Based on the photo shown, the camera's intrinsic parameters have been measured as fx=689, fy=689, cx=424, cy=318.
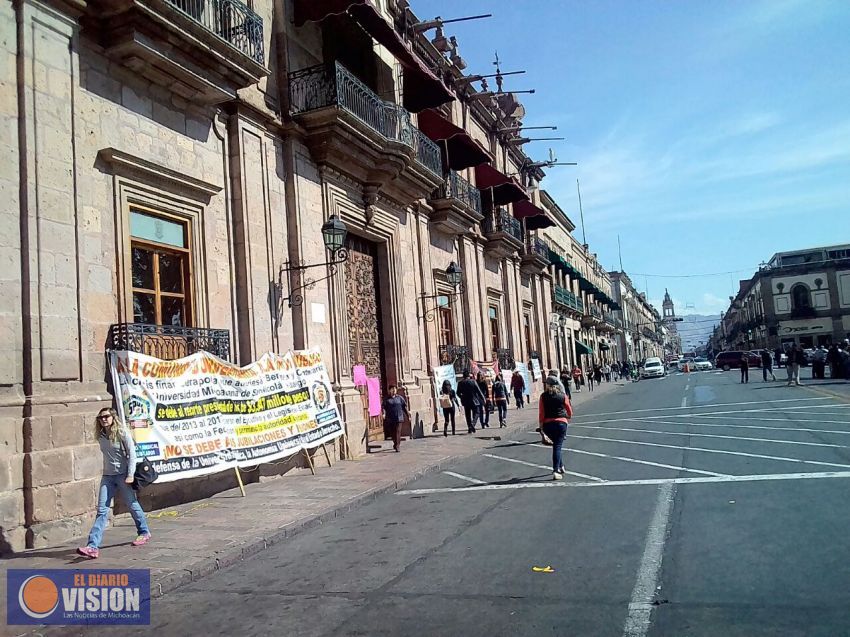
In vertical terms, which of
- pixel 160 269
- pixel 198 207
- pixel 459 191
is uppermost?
pixel 459 191

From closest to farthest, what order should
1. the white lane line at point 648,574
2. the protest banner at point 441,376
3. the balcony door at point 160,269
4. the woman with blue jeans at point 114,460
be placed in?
1. the white lane line at point 648,574
2. the woman with blue jeans at point 114,460
3. the balcony door at point 160,269
4. the protest banner at point 441,376

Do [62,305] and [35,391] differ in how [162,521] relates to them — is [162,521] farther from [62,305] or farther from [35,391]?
[62,305]

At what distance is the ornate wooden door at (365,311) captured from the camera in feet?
51.0

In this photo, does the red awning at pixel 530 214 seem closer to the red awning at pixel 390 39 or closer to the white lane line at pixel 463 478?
the red awning at pixel 390 39

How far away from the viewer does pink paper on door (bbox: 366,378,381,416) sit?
50.4 feet

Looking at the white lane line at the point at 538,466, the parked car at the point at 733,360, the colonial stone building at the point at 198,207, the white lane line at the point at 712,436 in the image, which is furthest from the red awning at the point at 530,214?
the parked car at the point at 733,360

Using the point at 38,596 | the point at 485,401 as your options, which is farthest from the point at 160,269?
the point at 485,401

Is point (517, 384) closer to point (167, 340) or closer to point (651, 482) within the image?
point (651, 482)

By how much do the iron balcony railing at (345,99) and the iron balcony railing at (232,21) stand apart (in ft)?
4.38

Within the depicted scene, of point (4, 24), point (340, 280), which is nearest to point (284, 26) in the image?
point (340, 280)

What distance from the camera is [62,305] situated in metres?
7.99

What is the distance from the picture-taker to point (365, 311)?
16203mm

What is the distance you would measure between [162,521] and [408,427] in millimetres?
9177

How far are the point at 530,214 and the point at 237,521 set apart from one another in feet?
82.5
